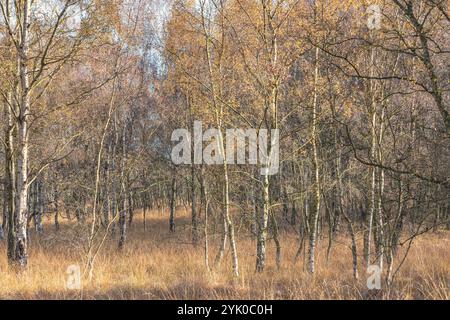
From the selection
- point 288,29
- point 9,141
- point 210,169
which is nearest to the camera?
point 9,141

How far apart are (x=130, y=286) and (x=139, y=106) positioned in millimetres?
11858

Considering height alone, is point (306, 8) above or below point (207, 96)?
above

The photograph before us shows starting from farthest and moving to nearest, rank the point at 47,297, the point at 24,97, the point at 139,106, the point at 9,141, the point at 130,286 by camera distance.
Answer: the point at 139,106 < the point at 9,141 < the point at 24,97 < the point at 130,286 < the point at 47,297

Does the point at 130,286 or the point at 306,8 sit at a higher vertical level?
the point at 306,8

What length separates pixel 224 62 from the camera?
28.7 feet

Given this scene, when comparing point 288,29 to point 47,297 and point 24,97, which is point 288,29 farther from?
point 47,297

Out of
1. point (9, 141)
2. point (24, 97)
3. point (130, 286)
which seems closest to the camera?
point (130, 286)

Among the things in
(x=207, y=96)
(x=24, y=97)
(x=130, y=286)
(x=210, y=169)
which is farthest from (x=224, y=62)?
(x=130, y=286)

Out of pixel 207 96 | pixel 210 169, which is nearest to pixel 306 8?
pixel 207 96

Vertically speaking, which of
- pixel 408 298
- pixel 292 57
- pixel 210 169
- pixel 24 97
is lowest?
pixel 408 298

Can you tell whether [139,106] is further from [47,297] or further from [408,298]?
[408,298]

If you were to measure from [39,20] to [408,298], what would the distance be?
7.53 metres

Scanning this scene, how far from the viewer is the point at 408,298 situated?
371cm
